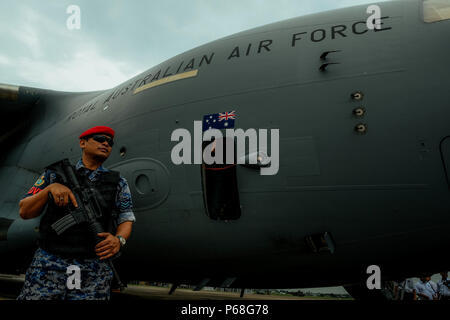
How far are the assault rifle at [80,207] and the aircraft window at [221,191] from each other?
4.65ft

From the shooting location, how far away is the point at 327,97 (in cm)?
336

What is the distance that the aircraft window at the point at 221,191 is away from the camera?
3.50 m

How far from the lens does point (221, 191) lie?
11.6ft

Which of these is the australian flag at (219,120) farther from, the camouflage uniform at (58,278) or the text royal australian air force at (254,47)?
the camouflage uniform at (58,278)

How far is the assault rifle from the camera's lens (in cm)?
218

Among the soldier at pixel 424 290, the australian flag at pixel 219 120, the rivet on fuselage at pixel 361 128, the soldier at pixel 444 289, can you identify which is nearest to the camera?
the rivet on fuselage at pixel 361 128

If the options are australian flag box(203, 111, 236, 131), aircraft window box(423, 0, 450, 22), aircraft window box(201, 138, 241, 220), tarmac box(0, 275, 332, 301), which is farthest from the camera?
tarmac box(0, 275, 332, 301)

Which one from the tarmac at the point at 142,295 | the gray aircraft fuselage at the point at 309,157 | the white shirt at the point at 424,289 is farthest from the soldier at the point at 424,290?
the gray aircraft fuselage at the point at 309,157

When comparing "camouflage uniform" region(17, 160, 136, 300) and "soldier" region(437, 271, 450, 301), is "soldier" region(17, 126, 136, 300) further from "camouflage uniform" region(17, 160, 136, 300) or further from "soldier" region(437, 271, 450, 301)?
"soldier" region(437, 271, 450, 301)

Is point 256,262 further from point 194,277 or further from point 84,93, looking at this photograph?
point 84,93

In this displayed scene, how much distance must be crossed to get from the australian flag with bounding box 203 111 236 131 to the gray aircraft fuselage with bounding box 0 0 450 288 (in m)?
0.08

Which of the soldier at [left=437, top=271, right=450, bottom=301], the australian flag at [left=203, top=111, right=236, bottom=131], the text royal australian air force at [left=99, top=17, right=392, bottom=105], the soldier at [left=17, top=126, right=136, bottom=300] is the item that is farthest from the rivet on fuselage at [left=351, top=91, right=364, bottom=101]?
the soldier at [left=437, top=271, right=450, bottom=301]
